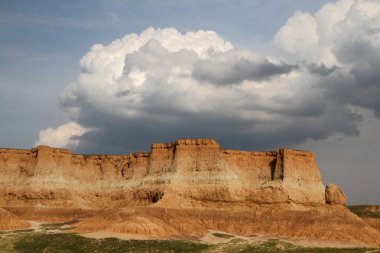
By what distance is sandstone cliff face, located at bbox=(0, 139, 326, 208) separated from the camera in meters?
90.1

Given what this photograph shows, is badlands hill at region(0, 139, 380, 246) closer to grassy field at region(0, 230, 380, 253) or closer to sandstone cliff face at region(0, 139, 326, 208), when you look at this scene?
sandstone cliff face at region(0, 139, 326, 208)

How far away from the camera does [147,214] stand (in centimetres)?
8094

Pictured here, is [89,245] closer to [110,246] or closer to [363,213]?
[110,246]

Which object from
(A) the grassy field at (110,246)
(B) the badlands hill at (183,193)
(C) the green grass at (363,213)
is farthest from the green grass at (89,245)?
(C) the green grass at (363,213)

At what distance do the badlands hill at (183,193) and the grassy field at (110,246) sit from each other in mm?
4690

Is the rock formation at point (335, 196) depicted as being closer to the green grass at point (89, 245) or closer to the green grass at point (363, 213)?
the green grass at point (89, 245)

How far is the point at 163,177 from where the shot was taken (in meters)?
93.9

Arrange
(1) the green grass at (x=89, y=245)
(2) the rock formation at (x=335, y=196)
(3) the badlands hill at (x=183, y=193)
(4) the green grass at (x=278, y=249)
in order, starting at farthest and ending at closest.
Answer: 1. (2) the rock formation at (x=335, y=196)
2. (3) the badlands hill at (x=183, y=193)
3. (4) the green grass at (x=278, y=249)
4. (1) the green grass at (x=89, y=245)

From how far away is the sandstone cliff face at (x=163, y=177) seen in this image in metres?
90.1

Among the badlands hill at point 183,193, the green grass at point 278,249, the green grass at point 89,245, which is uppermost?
the badlands hill at point 183,193

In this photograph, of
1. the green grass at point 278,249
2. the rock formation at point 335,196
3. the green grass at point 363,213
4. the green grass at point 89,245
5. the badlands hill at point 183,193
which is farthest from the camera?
the green grass at point 363,213

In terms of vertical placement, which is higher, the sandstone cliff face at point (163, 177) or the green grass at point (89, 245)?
the sandstone cliff face at point (163, 177)

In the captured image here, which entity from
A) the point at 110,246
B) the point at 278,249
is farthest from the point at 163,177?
the point at 278,249

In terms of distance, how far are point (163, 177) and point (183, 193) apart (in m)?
5.79
